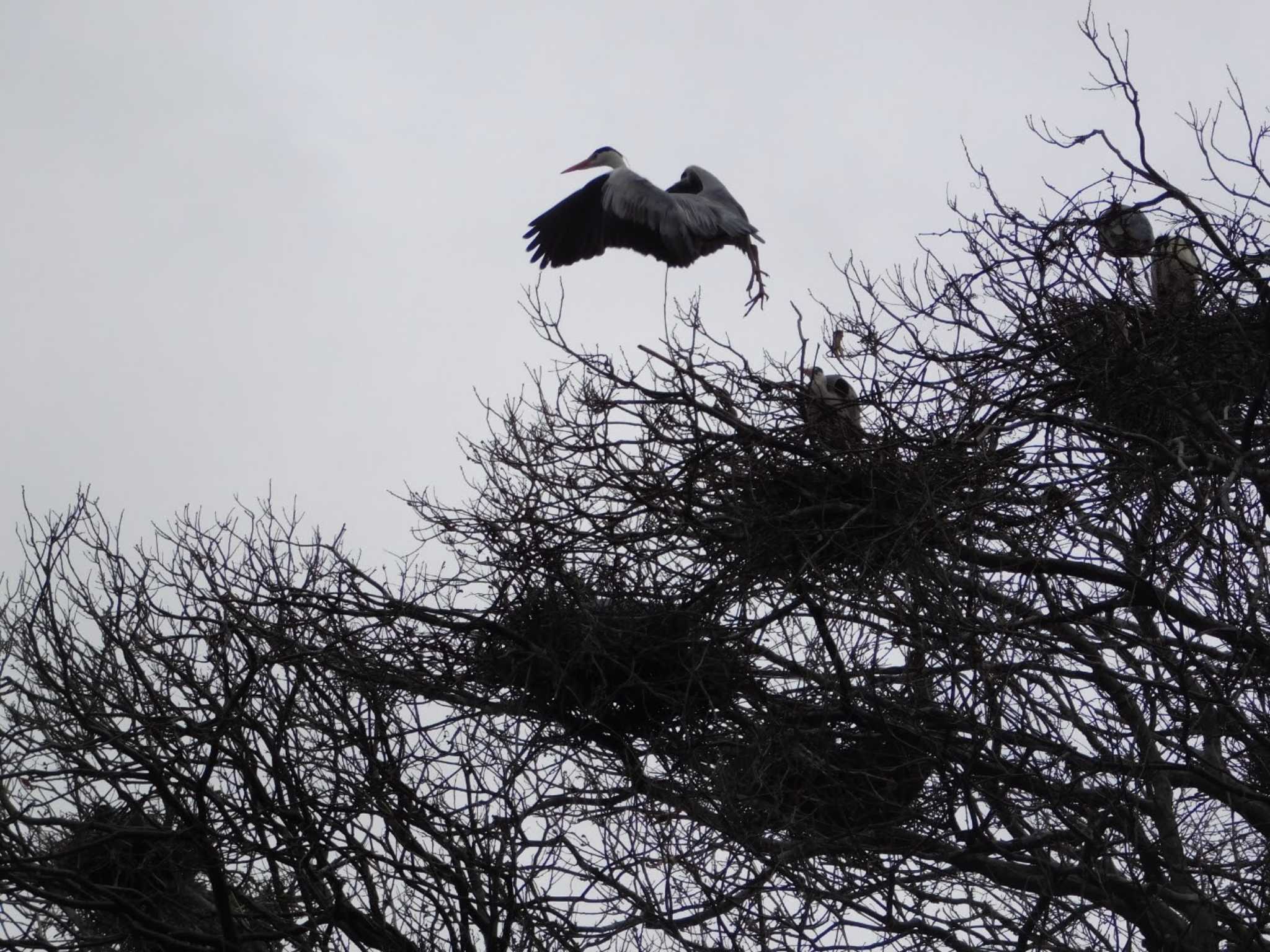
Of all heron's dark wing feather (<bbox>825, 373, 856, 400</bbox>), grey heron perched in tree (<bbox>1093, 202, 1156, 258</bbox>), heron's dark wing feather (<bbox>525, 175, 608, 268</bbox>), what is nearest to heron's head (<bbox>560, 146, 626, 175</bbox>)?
heron's dark wing feather (<bbox>525, 175, 608, 268</bbox>)

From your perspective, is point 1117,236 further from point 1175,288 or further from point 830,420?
point 830,420

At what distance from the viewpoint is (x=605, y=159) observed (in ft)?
28.2

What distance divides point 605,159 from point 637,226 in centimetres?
176

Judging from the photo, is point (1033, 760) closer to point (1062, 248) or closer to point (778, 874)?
point (778, 874)

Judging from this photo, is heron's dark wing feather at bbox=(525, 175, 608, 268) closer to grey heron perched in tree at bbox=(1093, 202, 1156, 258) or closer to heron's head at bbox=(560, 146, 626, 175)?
heron's head at bbox=(560, 146, 626, 175)

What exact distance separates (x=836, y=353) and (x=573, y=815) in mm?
1904

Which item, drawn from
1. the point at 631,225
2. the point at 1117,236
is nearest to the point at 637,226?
the point at 631,225

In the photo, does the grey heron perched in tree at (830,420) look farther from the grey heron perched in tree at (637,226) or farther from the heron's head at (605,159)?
the heron's head at (605,159)

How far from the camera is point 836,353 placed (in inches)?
194

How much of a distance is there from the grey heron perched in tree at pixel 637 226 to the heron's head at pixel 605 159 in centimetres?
96

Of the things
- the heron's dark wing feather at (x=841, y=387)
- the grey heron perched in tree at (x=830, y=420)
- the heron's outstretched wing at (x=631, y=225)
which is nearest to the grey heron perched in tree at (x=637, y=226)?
the heron's outstretched wing at (x=631, y=225)

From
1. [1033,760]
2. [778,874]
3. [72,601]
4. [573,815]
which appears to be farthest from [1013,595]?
[72,601]

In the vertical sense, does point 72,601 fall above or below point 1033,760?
above

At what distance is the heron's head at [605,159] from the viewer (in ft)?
27.8
